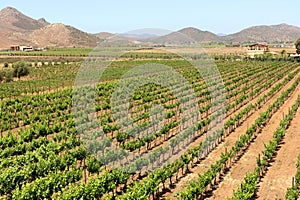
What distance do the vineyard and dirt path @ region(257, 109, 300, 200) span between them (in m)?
0.04

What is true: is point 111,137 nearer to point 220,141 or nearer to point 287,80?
point 220,141

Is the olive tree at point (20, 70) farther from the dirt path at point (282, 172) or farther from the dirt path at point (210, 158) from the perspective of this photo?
the dirt path at point (282, 172)

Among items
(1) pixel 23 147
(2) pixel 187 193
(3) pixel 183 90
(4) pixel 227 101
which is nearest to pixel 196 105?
(4) pixel 227 101

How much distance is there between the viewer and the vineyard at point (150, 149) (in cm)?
1343

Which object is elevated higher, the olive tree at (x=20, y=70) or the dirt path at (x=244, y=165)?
the olive tree at (x=20, y=70)

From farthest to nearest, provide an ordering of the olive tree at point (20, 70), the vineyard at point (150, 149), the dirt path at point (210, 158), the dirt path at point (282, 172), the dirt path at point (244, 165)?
the olive tree at point (20, 70)
the dirt path at point (210, 158)
the dirt path at point (244, 165)
the dirt path at point (282, 172)
the vineyard at point (150, 149)

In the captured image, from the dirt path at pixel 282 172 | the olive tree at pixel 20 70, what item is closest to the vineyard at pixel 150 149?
the dirt path at pixel 282 172

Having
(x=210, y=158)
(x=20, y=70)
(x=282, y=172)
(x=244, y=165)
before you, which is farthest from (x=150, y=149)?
(x=20, y=70)

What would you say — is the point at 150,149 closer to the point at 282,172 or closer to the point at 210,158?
the point at 210,158

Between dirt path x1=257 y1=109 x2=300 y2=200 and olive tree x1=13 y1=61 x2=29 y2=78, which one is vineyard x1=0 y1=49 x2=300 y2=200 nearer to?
dirt path x1=257 y1=109 x2=300 y2=200

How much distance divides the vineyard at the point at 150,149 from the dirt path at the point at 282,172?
0.04 m

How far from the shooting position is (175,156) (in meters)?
18.2

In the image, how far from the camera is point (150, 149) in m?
19.6

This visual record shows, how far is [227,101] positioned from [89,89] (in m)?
14.3
